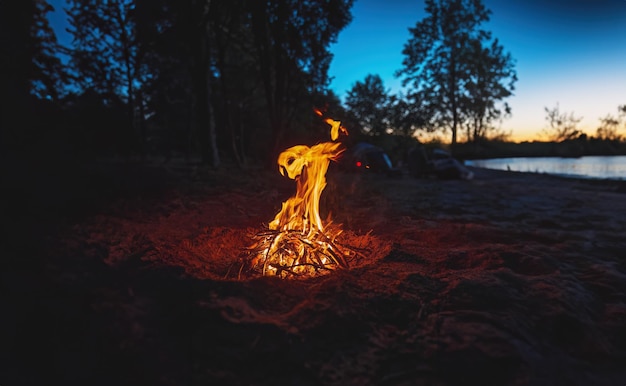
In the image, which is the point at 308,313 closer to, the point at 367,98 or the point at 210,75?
the point at 210,75

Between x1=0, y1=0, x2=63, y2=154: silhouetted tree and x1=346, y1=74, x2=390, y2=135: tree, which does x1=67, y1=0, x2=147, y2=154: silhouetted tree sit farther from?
x1=346, y1=74, x2=390, y2=135: tree

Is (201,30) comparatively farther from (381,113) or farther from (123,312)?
(381,113)

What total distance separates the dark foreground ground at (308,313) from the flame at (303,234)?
0.32 metres

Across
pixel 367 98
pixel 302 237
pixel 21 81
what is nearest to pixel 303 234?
pixel 302 237

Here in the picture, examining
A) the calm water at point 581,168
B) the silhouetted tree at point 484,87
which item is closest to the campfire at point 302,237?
the calm water at point 581,168

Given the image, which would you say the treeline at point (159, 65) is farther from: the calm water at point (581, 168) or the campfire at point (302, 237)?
the calm water at point (581, 168)

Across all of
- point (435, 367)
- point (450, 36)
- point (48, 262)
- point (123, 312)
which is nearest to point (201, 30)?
point (48, 262)

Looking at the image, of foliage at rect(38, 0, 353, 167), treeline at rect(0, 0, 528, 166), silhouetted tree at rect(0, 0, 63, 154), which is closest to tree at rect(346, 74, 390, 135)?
treeline at rect(0, 0, 528, 166)

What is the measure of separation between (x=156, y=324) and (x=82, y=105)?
58.3 feet

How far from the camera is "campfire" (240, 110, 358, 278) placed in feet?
9.64

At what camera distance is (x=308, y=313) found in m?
1.94

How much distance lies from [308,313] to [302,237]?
1.22 meters

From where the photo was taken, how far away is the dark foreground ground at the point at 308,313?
5.20ft

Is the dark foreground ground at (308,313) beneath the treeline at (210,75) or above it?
beneath
